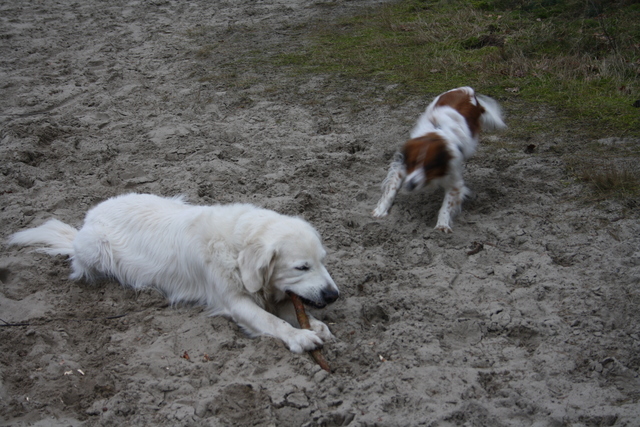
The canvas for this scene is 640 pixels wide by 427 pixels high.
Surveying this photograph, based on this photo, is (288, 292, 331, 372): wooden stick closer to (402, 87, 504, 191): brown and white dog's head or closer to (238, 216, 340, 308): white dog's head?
(238, 216, 340, 308): white dog's head

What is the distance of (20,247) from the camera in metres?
4.73

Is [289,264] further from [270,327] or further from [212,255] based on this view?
[212,255]

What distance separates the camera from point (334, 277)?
4.39m

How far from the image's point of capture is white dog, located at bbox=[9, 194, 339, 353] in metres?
3.79

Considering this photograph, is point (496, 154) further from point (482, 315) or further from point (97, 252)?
point (97, 252)

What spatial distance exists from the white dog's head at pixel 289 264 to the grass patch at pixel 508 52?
434 cm

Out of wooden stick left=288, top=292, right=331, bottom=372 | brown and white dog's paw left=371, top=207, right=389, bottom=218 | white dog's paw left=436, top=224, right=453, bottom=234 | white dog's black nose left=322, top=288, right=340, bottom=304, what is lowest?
white dog's paw left=436, top=224, right=453, bottom=234

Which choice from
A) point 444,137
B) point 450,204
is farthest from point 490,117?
point 450,204

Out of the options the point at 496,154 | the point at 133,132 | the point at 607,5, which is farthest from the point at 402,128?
the point at 607,5

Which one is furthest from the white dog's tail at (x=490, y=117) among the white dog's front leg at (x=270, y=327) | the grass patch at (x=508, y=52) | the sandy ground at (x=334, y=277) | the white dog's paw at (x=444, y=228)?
the white dog's front leg at (x=270, y=327)

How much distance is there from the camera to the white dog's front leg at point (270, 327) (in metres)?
3.56

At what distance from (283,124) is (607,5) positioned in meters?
7.24

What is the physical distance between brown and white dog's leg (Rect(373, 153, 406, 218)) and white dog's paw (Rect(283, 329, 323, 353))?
1.97 meters

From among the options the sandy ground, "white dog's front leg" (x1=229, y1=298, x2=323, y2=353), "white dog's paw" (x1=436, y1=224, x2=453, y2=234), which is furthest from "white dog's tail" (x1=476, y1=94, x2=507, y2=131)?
"white dog's front leg" (x1=229, y1=298, x2=323, y2=353)
